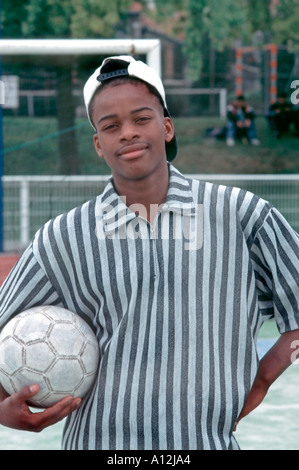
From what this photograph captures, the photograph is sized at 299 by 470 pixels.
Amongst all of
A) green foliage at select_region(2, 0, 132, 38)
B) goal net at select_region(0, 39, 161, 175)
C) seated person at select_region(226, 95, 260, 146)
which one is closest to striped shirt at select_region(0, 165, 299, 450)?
goal net at select_region(0, 39, 161, 175)

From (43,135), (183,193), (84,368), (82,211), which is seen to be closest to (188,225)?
(183,193)

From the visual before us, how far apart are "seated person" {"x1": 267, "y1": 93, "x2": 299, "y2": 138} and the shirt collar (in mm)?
15262

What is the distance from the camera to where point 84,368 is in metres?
2.48

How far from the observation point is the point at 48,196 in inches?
436

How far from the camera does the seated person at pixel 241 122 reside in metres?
17.6

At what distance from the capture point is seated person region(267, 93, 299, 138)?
1748 centimetres

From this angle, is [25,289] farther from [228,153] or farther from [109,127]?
[228,153]

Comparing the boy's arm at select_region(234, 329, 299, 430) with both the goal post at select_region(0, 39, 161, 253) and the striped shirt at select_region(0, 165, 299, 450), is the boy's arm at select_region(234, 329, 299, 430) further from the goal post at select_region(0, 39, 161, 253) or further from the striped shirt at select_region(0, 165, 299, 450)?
the goal post at select_region(0, 39, 161, 253)

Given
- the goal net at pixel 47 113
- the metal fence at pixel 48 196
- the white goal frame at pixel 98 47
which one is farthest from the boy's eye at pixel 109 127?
the metal fence at pixel 48 196

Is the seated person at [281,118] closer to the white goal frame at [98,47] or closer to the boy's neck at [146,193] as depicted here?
the white goal frame at [98,47]

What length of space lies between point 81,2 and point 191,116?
325 centimetres

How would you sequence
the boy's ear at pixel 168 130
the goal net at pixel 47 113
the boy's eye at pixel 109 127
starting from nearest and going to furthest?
the boy's eye at pixel 109 127 < the boy's ear at pixel 168 130 < the goal net at pixel 47 113

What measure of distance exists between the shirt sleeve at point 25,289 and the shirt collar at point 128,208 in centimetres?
23
